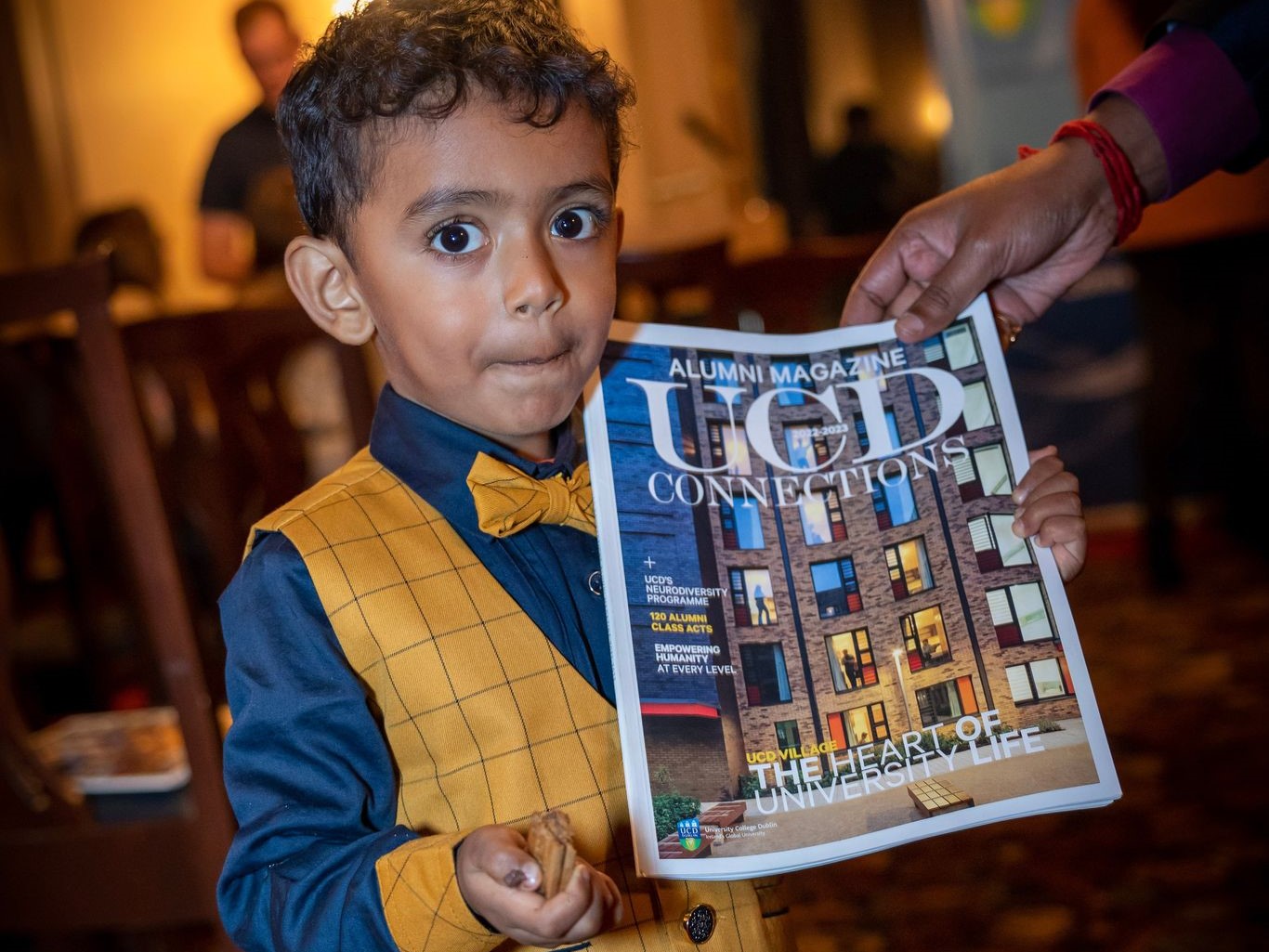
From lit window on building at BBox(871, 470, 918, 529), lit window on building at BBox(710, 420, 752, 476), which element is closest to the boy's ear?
lit window on building at BBox(710, 420, 752, 476)

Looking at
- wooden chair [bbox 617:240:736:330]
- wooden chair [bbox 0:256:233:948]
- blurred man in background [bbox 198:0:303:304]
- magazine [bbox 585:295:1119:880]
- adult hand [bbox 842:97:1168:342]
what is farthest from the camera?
blurred man in background [bbox 198:0:303:304]

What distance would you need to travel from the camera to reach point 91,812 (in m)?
1.29

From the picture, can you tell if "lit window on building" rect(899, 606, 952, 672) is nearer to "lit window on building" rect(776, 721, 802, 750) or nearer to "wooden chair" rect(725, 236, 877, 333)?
"lit window on building" rect(776, 721, 802, 750)

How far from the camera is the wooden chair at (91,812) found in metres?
1.15

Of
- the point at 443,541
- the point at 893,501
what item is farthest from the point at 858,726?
the point at 443,541

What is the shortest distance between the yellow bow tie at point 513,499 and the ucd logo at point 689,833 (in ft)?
0.63

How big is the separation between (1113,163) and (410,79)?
578 millimetres

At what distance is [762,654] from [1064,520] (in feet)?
0.66

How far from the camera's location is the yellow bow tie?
0.66 metres

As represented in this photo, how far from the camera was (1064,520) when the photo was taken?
685 mm

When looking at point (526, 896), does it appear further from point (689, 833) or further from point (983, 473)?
point (983, 473)

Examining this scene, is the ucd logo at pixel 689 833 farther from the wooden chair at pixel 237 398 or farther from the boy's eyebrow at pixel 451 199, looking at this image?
the wooden chair at pixel 237 398

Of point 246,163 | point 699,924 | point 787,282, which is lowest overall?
point 699,924

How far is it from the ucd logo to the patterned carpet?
937mm
